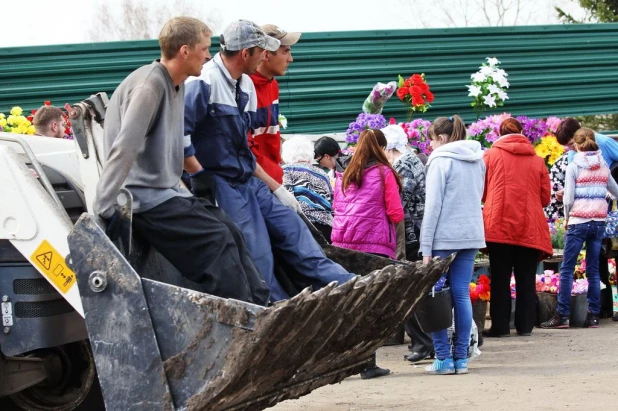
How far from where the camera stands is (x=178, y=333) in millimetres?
4609

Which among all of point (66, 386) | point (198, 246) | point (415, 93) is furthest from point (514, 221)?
point (198, 246)

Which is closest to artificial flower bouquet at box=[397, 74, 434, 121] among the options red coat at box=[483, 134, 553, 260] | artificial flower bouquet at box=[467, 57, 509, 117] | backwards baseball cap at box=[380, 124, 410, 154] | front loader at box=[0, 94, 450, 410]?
artificial flower bouquet at box=[467, 57, 509, 117]

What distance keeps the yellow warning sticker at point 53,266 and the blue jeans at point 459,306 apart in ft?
12.3

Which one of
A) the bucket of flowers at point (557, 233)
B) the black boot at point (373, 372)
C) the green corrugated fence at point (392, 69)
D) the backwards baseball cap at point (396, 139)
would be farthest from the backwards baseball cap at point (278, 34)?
the green corrugated fence at point (392, 69)

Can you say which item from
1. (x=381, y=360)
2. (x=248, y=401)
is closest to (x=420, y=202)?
(x=381, y=360)

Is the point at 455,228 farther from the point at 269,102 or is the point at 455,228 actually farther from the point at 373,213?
the point at 269,102

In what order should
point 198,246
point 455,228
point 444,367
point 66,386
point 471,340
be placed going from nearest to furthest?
1. point 198,246
2. point 66,386
3. point 455,228
4. point 444,367
5. point 471,340

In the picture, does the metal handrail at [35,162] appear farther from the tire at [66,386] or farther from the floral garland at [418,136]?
the floral garland at [418,136]

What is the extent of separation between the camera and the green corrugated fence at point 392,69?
41.2 ft

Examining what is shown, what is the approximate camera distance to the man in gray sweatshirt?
488 cm

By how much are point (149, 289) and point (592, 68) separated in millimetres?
11024

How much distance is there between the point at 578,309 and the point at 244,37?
6.21 meters

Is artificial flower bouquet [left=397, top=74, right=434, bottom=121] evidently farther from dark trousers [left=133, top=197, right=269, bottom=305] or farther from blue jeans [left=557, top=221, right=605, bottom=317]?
dark trousers [left=133, top=197, right=269, bottom=305]

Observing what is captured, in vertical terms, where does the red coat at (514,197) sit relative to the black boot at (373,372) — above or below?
above
